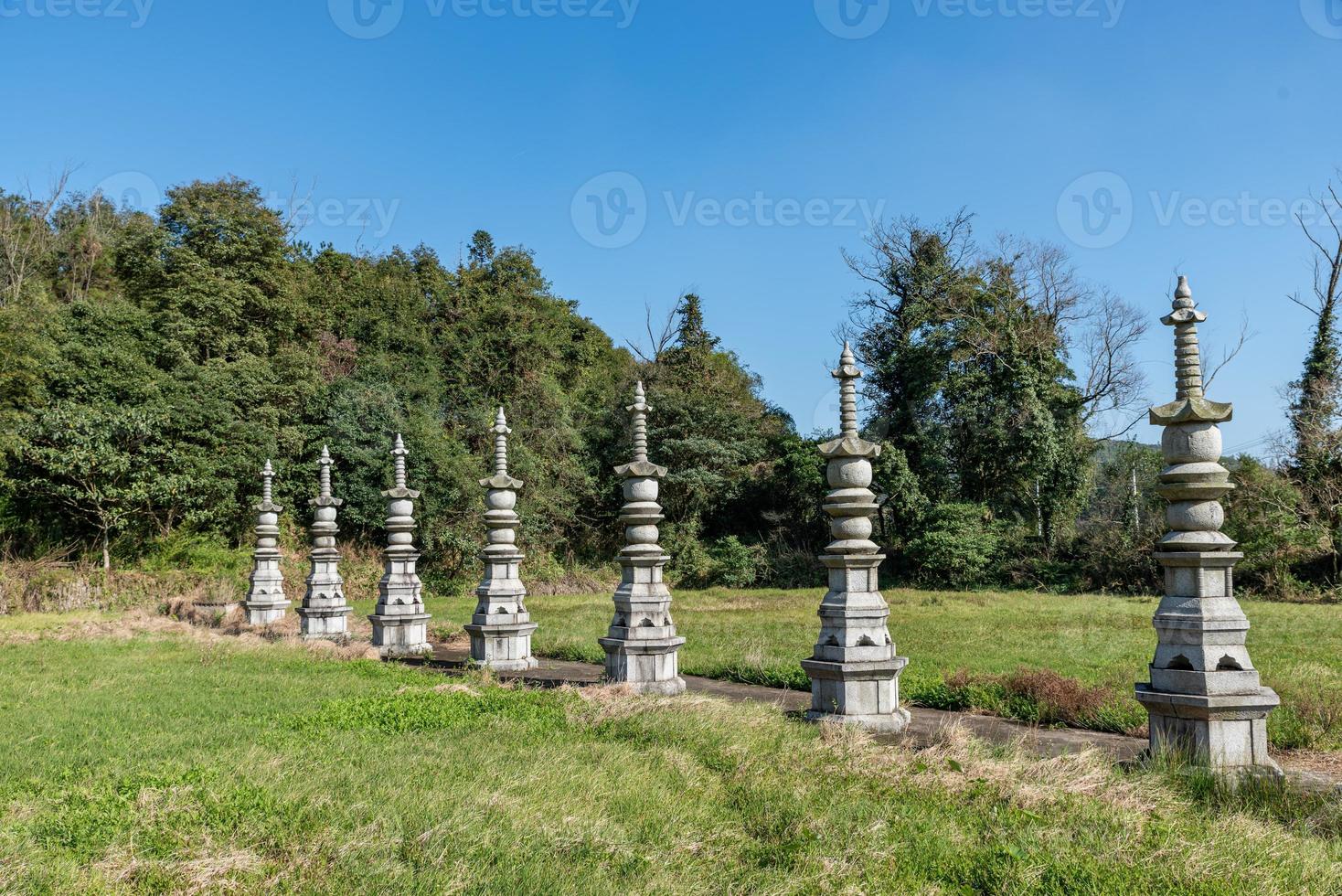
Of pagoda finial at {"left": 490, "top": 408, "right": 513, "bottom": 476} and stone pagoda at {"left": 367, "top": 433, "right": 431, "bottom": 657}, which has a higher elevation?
pagoda finial at {"left": 490, "top": 408, "right": 513, "bottom": 476}

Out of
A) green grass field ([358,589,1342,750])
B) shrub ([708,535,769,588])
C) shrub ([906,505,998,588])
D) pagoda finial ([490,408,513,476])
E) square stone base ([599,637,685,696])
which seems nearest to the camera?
green grass field ([358,589,1342,750])

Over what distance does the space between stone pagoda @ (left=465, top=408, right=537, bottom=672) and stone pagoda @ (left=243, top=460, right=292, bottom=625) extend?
8190mm

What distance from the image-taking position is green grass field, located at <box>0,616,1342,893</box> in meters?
4.55

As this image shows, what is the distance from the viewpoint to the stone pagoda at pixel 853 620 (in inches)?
334

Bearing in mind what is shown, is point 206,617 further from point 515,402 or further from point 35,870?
point 35,870

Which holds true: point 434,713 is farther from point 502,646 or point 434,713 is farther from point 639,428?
point 502,646

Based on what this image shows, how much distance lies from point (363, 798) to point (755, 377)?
36.0 meters

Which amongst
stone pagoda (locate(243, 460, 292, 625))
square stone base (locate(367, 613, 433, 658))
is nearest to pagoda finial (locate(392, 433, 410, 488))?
square stone base (locate(367, 613, 433, 658))

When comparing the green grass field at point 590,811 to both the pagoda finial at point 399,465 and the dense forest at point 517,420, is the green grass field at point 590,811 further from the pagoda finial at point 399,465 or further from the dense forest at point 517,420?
the dense forest at point 517,420

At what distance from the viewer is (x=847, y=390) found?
9.34m

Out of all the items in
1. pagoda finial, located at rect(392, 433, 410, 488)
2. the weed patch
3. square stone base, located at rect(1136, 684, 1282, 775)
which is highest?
pagoda finial, located at rect(392, 433, 410, 488)

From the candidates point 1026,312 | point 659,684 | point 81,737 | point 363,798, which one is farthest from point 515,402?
point 363,798

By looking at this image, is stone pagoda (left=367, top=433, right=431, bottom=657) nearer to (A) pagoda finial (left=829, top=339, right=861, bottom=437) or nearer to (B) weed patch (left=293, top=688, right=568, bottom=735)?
(B) weed patch (left=293, top=688, right=568, bottom=735)

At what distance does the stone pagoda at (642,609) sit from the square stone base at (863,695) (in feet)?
8.72
